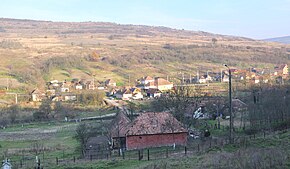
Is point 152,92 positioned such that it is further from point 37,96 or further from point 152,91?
point 37,96

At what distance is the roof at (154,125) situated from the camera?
2808 centimetres

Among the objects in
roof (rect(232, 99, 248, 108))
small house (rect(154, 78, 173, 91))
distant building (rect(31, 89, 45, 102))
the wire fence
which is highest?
small house (rect(154, 78, 173, 91))

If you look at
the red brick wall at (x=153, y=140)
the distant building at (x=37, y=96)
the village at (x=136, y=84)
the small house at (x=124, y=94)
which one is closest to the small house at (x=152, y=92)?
the village at (x=136, y=84)

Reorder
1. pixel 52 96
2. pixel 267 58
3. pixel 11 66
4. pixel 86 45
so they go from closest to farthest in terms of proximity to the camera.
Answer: pixel 52 96 < pixel 11 66 < pixel 267 58 < pixel 86 45

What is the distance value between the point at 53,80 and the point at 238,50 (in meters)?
73.7

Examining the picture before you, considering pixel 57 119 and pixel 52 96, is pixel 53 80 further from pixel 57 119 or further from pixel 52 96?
pixel 57 119

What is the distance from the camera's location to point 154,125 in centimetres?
2881

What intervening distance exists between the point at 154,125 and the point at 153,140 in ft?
4.13

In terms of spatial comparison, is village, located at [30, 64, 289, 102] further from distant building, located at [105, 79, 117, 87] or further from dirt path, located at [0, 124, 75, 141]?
dirt path, located at [0, 124, 75, 141]

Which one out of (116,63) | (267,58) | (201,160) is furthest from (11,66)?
(201,160)

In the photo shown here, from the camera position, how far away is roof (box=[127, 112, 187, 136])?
92.1ft

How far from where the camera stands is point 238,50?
140125mm

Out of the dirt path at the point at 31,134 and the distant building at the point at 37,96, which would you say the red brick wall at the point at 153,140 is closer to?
the dirt path at the point at 31,134

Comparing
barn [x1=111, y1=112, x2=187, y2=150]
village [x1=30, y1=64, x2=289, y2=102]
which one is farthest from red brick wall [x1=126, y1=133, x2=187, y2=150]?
village [x1=30, y1=64, x2=289, y2=102]
